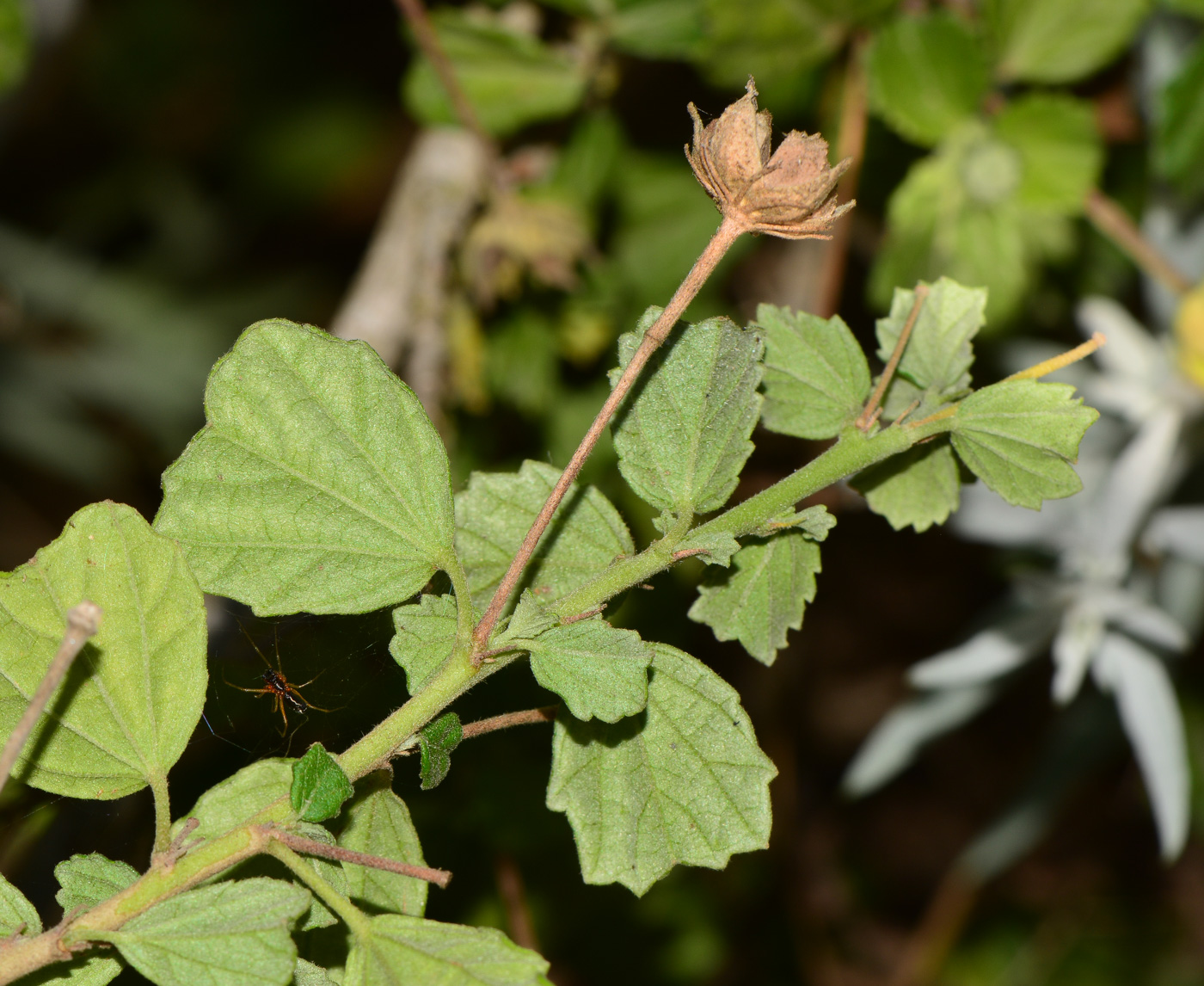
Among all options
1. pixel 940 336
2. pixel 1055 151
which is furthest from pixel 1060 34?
pixel 940 336

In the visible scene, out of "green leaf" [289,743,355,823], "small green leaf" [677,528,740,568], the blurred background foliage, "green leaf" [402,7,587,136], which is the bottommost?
the blurred background foliage

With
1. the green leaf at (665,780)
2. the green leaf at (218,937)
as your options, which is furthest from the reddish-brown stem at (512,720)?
the green leaf at (218,937)

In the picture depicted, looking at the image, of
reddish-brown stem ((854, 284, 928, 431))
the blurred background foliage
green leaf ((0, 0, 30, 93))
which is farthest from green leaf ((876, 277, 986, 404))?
green leaf ((0, 0, 30, 93))

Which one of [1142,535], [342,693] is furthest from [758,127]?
[1142,535]

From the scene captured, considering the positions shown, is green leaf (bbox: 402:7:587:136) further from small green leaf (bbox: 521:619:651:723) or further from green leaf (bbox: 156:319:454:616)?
small green leaf (bbox: 521:619:651:723)

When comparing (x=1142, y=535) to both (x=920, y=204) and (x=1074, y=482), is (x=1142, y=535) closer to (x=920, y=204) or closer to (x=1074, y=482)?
(x=920, y=204)

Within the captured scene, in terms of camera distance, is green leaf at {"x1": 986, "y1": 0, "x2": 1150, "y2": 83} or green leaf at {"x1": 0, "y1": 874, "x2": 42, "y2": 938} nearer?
green leaf at {"x1": 0, "y1": 874, "x2": 42, "y2": 938}

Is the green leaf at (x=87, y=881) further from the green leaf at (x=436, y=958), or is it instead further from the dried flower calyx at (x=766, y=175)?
the dried flower calyx at (x=766, y=175)
